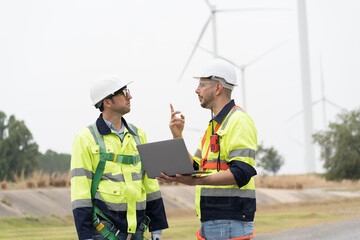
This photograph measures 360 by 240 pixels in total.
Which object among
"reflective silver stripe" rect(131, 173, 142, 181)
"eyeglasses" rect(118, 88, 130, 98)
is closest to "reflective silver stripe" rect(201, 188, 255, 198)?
"reflective silver stripe" rect(131, 173, 142, 181)

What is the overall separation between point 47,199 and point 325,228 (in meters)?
10.1

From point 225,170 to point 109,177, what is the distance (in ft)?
3.36

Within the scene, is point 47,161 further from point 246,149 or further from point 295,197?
point 246,149

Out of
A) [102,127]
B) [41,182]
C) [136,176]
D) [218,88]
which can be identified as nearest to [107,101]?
[102,127]

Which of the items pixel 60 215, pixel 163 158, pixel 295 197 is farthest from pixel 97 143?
pixel 295 197

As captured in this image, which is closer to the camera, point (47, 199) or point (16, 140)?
point (47, 199)

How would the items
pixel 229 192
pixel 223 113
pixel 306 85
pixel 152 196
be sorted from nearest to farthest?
pixel 229 192 → pixel 223 113 → pixel 152 196 → pixel 306 85

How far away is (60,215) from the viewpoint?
72.5 feet

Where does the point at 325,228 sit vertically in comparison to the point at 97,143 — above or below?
below

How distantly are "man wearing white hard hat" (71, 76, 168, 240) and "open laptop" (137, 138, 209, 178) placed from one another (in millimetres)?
516

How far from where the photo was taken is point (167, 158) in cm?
463

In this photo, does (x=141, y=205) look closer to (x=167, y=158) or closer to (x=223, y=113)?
(x=167, y=158)

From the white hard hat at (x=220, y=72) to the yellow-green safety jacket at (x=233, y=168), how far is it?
0.93 feet

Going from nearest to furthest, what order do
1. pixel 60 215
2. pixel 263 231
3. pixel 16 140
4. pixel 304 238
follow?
pixel 304 238 < pixel 263 231 < pixel 60 215 < pixel 16 140
